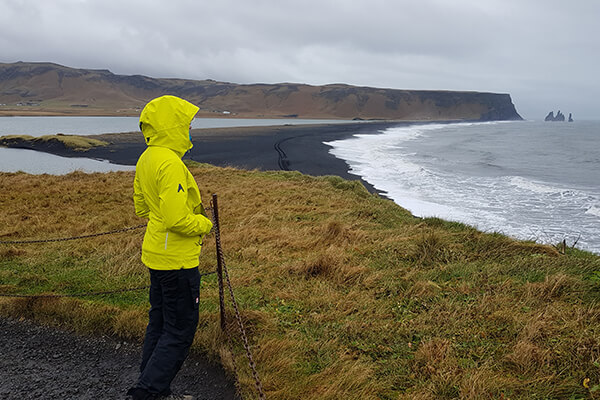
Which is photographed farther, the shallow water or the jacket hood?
the shallow water

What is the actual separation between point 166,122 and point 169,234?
0.83 m

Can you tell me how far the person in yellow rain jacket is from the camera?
8.66 ft

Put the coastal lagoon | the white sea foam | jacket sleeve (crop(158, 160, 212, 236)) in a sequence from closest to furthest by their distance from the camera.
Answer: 1. jacket sleeve (crop(158, 160, 212, 236))
2. the white sea foam
3. the coastal lagoon

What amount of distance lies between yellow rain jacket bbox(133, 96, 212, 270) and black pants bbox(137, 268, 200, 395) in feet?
0.38

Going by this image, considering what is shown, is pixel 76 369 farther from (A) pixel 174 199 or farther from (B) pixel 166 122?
(B) pixel 166 122

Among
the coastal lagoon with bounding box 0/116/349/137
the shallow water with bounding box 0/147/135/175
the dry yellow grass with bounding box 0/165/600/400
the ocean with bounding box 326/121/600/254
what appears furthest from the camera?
the coastal lagoon with bounding box 0/116/349/137

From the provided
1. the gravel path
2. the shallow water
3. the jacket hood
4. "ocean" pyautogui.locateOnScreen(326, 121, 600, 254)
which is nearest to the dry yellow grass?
the gravel path

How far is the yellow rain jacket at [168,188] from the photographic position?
2.62 metres

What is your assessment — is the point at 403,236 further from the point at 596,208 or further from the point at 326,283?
the point at 596,208

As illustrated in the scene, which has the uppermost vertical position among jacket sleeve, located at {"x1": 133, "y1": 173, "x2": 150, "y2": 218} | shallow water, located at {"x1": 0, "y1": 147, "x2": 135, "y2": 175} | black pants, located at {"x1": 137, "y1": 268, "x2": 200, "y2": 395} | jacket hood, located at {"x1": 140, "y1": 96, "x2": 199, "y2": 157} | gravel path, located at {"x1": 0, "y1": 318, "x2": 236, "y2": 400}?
jacket hood, located at {"x1": 140, "y1": 96, "x2": 199, "y2": 157}

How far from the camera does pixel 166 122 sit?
2.72 metres

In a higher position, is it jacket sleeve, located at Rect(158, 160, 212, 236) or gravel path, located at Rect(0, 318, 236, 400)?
jacket sleeve, located at Rect(158, 160, 212, 236)

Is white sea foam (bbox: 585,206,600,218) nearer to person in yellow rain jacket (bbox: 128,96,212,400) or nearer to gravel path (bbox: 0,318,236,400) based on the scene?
gravel path (bbox: 0,318,236,400)

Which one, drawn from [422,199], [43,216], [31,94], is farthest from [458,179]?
[31,94]
